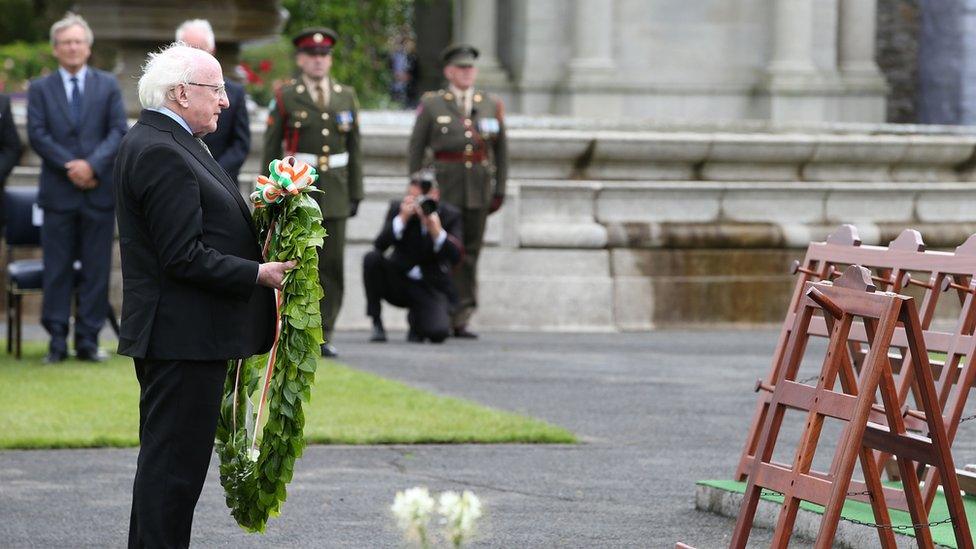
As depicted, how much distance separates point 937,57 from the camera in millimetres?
30781

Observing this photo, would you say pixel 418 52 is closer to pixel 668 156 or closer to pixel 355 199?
pixel 668 156

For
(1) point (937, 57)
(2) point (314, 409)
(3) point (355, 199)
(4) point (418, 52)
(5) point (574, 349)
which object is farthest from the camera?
(4) point (418, 52)

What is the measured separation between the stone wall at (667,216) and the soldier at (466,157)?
66 centimetres

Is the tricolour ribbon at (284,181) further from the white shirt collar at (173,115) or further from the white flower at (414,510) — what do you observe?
the white flower at (414,510)

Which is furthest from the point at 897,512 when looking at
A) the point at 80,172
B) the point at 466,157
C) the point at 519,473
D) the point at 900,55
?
the point at 900,55

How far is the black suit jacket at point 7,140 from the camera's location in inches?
470

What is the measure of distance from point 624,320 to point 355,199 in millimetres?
3122

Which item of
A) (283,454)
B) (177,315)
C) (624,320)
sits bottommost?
(624,320)

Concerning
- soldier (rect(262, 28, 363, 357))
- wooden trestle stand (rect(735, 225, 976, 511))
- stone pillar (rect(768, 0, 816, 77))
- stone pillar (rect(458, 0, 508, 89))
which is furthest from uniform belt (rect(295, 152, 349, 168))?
stone pillar (rect(458, 0, 508, 89))

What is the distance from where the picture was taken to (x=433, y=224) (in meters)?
13.4

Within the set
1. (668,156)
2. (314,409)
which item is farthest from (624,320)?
(314,409)

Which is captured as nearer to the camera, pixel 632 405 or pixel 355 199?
pixel 632 405

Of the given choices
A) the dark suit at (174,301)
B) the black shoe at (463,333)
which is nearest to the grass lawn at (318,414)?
the black shoe at (463,333)

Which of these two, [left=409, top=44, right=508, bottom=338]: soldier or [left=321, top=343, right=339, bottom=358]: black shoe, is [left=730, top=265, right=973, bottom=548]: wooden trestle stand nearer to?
Answer: [left=321, top=343, right=339, bottom=358]: black shoe
